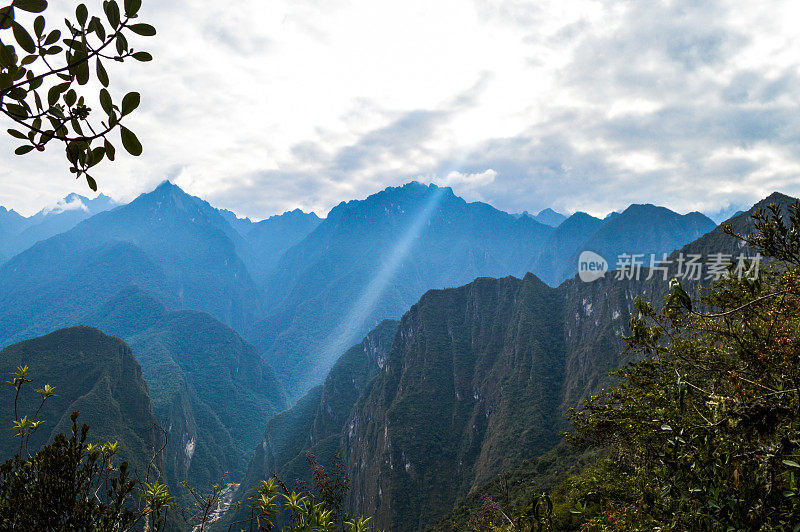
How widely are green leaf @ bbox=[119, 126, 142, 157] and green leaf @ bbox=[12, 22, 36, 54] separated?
25.1 inches

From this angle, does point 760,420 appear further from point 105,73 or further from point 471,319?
point 471,319

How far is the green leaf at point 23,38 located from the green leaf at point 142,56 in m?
0.52

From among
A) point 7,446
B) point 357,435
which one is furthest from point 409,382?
point 7,446

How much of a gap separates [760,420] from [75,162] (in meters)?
6.56

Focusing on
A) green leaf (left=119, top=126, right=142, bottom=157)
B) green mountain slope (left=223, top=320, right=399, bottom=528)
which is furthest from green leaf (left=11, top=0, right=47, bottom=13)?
green mountain slope (left=223, top=320, right=399, bottom=528)

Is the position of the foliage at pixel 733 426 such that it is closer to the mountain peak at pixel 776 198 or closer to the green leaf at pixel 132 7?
the green leaf at pixel 132 7

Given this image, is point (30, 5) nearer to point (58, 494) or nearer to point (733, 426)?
point (58, 494)

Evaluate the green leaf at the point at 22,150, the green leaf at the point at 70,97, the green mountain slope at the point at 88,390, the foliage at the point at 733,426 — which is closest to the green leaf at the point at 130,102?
the green leaf at the point at 70,97

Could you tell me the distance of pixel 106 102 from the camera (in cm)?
215

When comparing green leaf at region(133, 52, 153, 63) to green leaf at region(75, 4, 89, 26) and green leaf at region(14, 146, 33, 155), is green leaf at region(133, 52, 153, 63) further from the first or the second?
green leaf at region(14, 146, 33, 155)

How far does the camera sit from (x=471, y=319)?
497ft

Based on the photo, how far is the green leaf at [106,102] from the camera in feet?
6.99

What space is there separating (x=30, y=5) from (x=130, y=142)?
31.8 inches

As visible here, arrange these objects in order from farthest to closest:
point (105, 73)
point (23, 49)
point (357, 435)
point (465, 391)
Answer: point (357, 435), point (465, 391), point (105, 73), point (23, 49)
